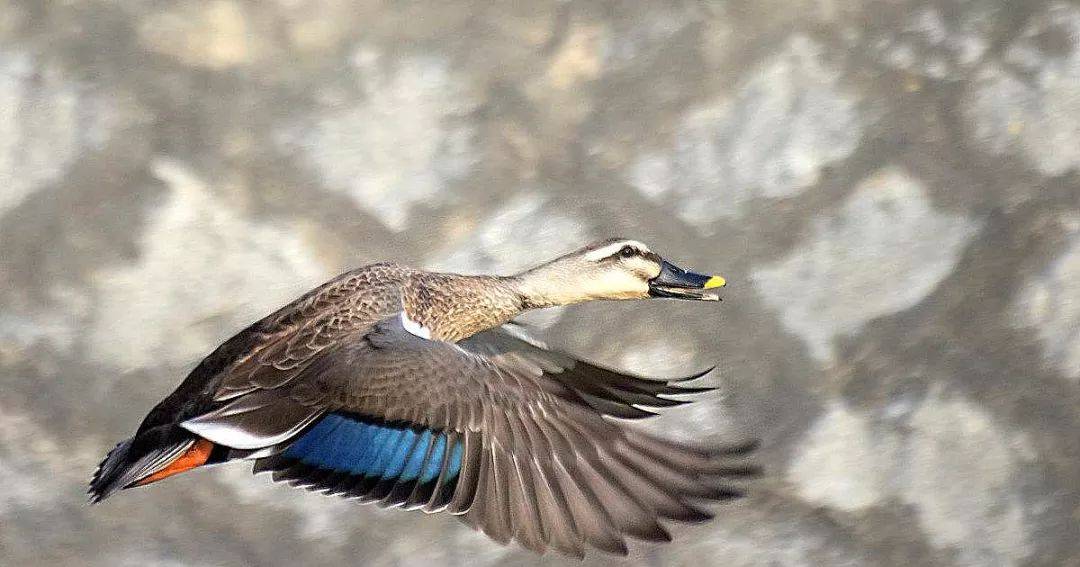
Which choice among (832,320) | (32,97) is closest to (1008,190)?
(832,320)

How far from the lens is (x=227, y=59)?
4.82 m

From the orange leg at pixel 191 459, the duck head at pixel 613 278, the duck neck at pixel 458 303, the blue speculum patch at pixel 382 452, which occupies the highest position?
the duck head at pixel 613 278

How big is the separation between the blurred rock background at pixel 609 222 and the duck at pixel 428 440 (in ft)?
2.65

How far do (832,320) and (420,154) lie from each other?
1.30 m

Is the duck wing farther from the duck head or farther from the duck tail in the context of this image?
the duck tail

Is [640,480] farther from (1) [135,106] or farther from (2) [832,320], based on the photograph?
(1) [135,106]

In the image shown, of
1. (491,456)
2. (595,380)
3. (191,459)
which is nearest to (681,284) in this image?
(595,380)

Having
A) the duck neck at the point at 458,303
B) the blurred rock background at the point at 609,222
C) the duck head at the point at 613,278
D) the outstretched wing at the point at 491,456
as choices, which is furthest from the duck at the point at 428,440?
the blurred rock background at the point at 609,222

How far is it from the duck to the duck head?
43 centimetres

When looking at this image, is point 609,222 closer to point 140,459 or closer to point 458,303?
point 458,303

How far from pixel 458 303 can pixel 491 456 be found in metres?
0.77

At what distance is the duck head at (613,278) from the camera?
3.77 m

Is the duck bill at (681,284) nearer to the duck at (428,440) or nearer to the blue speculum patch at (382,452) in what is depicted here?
the duck at (428,440)

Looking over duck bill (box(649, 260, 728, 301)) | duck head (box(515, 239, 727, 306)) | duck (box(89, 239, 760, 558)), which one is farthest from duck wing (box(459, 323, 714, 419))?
duck bill (box(649, 260, 728, 301))
